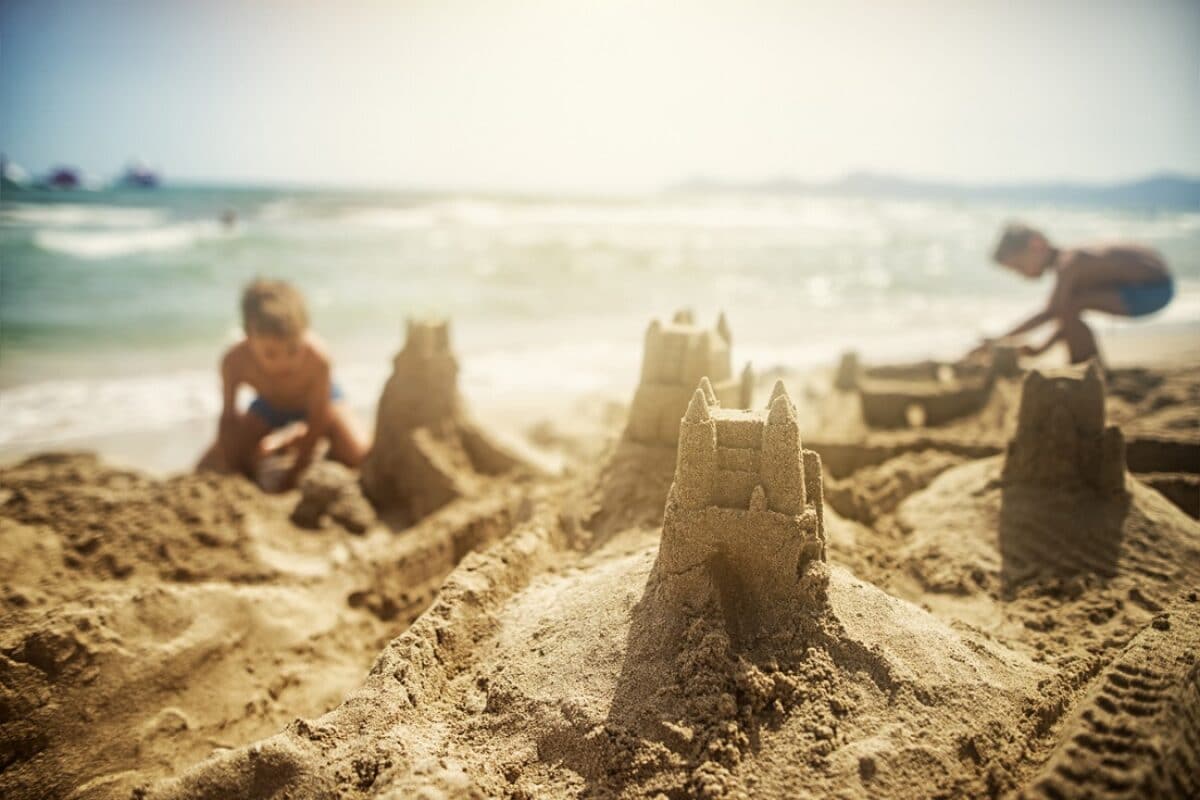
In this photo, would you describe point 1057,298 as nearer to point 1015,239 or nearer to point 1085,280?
point 1085,280

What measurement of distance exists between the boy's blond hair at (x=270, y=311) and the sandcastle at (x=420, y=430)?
3.12ft

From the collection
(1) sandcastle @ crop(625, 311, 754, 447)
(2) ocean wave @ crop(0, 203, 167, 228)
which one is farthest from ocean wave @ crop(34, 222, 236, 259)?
(1) sandcastle @ crop(625, 311, 754, 447)

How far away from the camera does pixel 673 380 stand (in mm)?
3596

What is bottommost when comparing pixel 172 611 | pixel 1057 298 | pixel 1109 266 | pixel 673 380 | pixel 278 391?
pixel 172 611

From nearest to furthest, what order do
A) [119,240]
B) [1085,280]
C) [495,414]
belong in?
[1085,280] → [495,414] → [119,240]

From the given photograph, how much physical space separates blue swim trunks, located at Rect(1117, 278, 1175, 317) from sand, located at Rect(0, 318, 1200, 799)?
2.97 m

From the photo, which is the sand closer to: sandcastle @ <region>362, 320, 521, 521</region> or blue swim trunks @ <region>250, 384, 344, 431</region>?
sandcastle @ <region>362, 320, 521, 521</region>

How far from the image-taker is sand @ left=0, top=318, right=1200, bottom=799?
193cm

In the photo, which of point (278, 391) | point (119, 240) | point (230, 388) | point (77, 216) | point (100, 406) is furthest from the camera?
point (77, 216)

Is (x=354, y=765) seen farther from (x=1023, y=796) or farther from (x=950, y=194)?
(x=950, y=194)

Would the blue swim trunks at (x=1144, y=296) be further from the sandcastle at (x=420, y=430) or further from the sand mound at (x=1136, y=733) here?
the sandcastle at (x=420, y=430)

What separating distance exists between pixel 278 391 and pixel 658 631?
4638 mm

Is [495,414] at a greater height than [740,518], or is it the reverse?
[740,518]

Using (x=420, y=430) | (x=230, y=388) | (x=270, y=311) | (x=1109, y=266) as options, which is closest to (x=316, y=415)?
(x=230, y=388)
